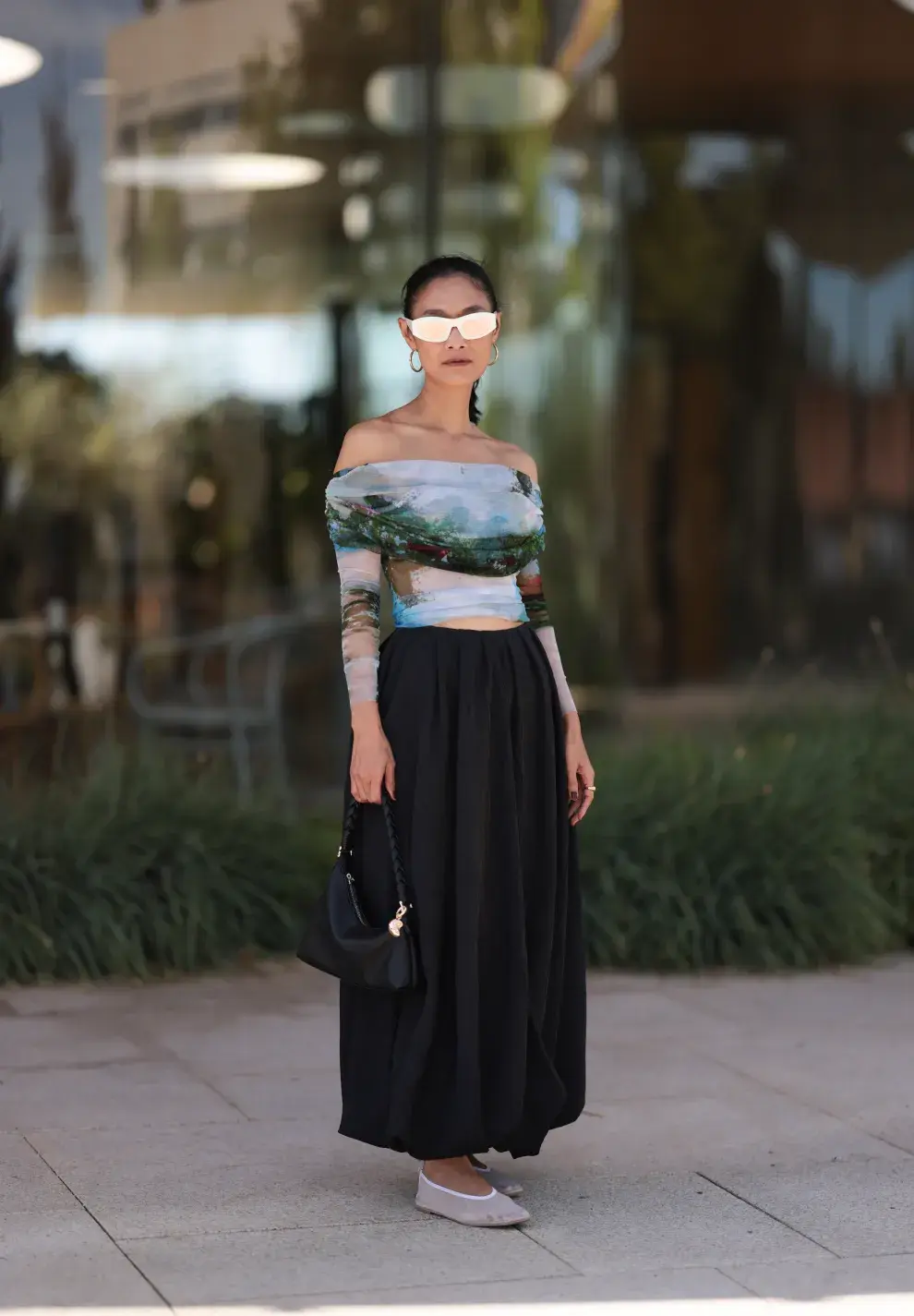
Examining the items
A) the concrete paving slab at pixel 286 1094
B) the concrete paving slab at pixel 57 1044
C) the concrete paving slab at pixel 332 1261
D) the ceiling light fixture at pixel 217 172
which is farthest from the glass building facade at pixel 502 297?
the concrete paving slab at pixel 332 1261

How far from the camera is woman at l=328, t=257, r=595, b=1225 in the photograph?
4.21 m

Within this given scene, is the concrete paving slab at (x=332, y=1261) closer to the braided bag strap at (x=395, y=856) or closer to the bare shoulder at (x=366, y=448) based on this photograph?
the braided bag strap at (x=395, y=856)

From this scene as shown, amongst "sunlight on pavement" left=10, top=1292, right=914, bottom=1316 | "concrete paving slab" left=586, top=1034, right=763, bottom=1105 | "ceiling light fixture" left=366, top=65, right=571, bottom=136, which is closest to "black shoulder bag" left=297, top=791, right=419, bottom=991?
"sunlight on pavement" left=10, top=1292, right=914, bottom=1316

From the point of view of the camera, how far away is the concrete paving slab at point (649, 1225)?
13.3ft

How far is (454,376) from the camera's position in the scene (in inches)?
171

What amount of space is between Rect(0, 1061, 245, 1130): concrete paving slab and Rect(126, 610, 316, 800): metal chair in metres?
3.60

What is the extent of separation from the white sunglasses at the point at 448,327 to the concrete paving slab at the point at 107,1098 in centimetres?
203

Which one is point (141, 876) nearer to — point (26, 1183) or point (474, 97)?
point (26, 1183)

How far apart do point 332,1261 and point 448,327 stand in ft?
6.27

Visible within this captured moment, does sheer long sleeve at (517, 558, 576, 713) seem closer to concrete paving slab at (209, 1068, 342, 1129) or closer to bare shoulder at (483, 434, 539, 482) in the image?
bare shoulder at (483, 434, 539, 482)

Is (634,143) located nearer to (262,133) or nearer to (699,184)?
(699,184)

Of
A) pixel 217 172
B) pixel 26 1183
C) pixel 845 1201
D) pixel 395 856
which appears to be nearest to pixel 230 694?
pixel 217 172

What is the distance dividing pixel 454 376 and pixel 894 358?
22.7 ft

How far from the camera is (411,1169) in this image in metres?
4.66
